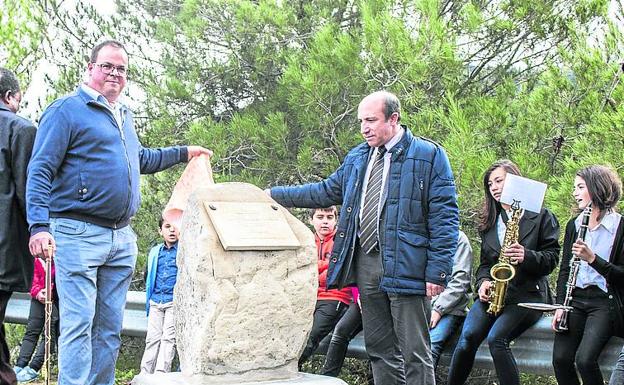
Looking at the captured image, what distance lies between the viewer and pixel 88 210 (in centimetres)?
524

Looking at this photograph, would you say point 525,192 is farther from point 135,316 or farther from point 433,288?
point 135,316

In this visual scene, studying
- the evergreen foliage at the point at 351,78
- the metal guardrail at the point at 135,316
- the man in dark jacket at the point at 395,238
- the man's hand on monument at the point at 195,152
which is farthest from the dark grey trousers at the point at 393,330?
the metal guardrail at the point at 135,316

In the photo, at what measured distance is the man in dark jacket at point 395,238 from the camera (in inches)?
218

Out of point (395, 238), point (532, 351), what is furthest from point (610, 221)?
point (395, 238)

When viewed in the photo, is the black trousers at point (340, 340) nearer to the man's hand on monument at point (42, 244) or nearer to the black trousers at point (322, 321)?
the black trousers at point (322, 321)

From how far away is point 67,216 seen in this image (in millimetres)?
5262

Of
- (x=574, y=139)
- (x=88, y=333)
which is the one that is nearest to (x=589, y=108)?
(x=574, y=139)

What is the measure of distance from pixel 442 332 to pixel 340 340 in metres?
0.72

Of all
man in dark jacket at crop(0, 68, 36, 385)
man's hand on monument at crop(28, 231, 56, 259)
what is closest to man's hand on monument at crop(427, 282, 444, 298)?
man's hand on monument at crop(28, 231, 56, 259)

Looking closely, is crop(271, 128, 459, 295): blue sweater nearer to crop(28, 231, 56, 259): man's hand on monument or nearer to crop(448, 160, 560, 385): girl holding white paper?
crop(448, 160, 560, 385): girl holding white paper

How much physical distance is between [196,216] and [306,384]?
1.11 meters

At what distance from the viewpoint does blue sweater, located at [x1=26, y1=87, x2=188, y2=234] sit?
5.18 metres

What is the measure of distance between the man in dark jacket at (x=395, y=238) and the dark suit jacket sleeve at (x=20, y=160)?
186cm

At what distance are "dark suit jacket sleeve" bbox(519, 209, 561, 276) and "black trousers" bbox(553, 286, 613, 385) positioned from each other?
0.92 feet
